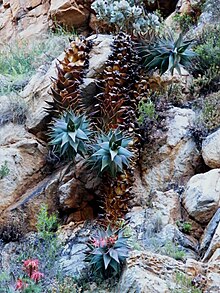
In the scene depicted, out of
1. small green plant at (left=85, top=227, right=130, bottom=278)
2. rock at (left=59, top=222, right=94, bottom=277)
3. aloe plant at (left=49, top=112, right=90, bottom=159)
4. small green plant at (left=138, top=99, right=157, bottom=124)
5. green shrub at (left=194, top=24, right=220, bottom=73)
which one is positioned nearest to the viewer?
small green plant at (left=85, top=227, right=130, bottom=278)

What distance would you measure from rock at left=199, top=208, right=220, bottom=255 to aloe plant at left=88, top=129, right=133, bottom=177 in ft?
3.42

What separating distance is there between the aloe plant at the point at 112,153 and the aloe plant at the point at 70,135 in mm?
151

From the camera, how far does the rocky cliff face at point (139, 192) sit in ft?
13.8

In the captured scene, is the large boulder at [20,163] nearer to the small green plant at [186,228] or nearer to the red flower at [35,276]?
the red flower at [35,276]

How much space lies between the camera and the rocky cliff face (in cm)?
420

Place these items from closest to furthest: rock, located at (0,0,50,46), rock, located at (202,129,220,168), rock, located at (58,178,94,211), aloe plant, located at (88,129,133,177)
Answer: aloe plant, located at (88,129,133,177)
rock, located at (202,129,220,168)
rock, located at (58,178,94,211)
rock, located at (0,0,50,46)

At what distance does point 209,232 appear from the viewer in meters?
4.34

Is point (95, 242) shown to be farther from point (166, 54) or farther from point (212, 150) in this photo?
point (166, 54)

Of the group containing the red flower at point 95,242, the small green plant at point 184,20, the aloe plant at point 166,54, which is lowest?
the red flower at point 95,242

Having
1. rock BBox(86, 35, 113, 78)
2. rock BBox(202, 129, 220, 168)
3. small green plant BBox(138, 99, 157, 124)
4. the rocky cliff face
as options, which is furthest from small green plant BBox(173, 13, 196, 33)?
rock BBox(202, 129, 220, 168)

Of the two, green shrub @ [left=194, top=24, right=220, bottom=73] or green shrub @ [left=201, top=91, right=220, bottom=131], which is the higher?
green shrub @ [left=194, top=24, right=220, bottom=73]

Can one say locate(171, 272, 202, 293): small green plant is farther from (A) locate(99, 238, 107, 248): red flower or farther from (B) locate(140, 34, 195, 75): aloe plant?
(B) locate(140, 34, 195, 75): aloe plant

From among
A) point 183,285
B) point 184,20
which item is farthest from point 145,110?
point 184,20

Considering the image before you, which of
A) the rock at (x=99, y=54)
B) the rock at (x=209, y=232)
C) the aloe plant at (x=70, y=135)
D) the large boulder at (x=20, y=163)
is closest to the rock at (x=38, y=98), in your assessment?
the large boulder at (x=20, y=163)
